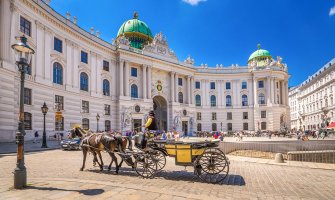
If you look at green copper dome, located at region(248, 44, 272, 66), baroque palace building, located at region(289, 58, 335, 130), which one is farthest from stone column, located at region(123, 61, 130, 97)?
baroque palace building, located at region(289, 58, 335, 130)

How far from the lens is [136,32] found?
168 ft

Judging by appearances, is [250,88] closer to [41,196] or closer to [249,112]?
[249,112]

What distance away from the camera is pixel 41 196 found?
19.9ft

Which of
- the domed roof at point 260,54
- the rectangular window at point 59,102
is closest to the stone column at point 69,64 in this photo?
the rectangular window at point 59,102

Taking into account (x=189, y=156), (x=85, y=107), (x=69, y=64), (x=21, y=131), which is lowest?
(x=189, y=156)

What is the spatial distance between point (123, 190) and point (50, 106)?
26209mm

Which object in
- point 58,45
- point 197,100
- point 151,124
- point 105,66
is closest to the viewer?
point 151,124

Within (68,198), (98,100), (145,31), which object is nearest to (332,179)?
(68,198)

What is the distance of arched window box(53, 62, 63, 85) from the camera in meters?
31.0

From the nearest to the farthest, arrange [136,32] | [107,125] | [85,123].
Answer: [85,123]
[107,125]
[136,32]

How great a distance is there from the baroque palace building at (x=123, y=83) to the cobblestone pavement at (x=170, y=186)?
18.0m

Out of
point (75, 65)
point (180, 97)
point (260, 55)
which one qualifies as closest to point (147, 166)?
point (75, 65)

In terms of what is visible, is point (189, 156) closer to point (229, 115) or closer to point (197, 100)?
point (197, 100)

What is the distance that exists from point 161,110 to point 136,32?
17913 millimetres
